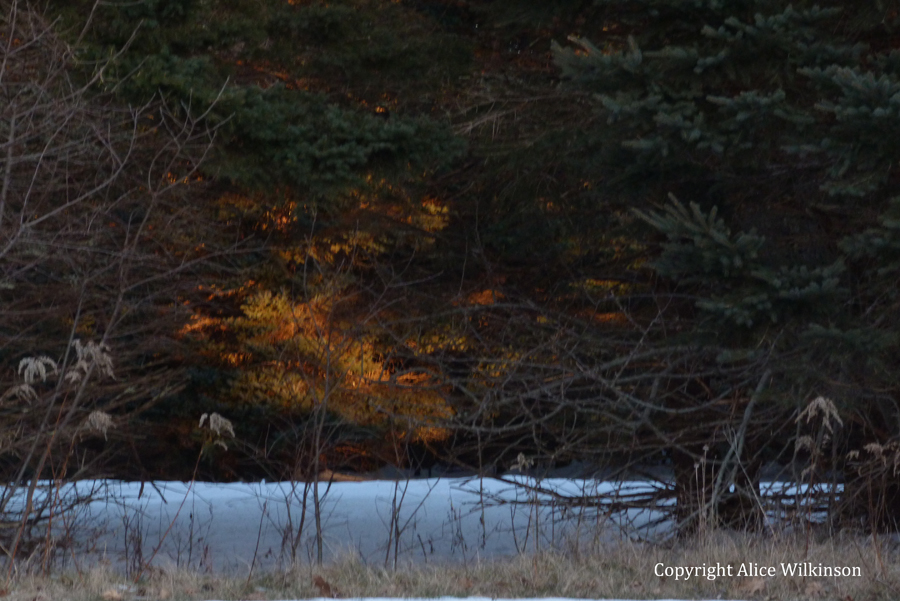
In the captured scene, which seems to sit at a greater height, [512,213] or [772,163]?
[512,213]

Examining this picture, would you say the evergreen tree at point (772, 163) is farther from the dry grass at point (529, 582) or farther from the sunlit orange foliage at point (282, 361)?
the sunlit orange foliage at point (282, 361)

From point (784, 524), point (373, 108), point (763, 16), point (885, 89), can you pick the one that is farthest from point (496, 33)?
point (784, 524)

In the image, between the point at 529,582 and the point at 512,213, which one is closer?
the point at 529,582

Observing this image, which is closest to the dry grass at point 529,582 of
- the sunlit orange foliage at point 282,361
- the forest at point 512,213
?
the forest at point 512,213

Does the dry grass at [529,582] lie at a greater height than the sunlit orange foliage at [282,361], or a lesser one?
lesser

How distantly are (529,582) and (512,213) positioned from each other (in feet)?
21.6

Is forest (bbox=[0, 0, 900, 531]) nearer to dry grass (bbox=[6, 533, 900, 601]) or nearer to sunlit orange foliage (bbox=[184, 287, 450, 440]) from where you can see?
sunlit orange foliage (bbox=[184, 287, 450, 440])

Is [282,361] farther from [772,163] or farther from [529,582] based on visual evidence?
[529,582]

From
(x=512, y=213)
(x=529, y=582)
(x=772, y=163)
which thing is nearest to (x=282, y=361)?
(x=512, y=213)

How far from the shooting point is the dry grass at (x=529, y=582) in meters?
4.72

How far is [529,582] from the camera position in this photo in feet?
16.2

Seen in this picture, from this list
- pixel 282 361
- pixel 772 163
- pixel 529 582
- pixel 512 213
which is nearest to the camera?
pixel 529 582

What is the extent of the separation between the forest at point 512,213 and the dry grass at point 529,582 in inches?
28.8

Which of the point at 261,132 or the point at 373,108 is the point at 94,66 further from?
the point at 373,108
